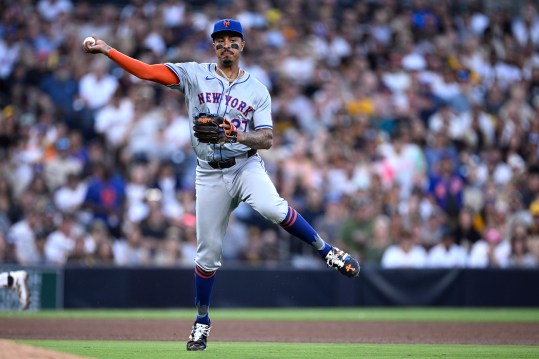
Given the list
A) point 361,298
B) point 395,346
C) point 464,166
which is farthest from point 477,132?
point 395,346

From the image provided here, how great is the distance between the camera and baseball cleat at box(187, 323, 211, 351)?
7.92 metres

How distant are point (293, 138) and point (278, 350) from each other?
8716mm

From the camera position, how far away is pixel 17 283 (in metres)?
9.04

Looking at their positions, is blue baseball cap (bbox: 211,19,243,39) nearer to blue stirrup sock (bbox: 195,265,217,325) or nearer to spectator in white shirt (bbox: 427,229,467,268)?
blue stirrup sock (bbox: 195,265,217,325)

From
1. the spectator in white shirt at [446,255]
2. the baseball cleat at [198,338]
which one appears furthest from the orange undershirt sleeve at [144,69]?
the spectator in white shirt at [446,255]

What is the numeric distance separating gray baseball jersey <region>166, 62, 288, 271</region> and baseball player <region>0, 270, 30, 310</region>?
203 centimetres

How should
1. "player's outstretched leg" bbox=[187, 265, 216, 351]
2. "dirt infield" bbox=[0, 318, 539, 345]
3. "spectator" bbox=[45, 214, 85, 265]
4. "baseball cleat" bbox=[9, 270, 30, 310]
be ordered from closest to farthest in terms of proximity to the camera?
"player's outstretched leg" bbox=[187, 265, 216, 351] < "baseball cleat" bbox=[9, 270, 30, 310] < "dirt infield" bbox=[0, 318, 539, 345] < "spectator" bbox=[45, 214, 85, 265]

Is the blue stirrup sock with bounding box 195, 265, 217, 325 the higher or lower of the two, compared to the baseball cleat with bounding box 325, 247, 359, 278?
lower

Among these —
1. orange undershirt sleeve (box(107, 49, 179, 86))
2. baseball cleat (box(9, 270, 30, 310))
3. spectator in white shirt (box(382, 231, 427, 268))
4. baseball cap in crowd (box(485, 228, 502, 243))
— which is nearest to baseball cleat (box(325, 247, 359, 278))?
orange undershirt sleeve (box(107, 49, 179, 86))

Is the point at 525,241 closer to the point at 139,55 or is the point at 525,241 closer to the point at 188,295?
the point at 188,295

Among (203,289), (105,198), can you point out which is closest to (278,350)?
(203,289)

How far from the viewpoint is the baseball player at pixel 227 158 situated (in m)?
7.80

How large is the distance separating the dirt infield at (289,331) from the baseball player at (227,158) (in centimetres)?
162

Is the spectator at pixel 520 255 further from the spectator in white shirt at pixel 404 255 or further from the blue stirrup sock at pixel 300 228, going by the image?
the blue stirrup sock at pixel 300 228
